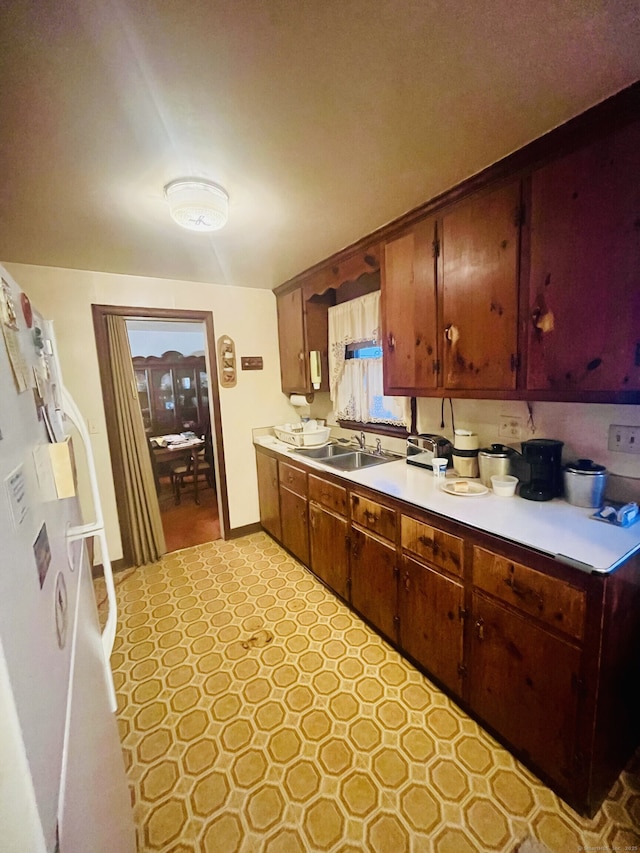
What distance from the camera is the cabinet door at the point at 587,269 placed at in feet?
3.86

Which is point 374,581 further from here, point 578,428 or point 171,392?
point 171,392

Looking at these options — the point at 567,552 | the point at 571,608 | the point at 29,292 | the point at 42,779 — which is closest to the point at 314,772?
the point at 571,608

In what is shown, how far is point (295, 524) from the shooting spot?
278cm

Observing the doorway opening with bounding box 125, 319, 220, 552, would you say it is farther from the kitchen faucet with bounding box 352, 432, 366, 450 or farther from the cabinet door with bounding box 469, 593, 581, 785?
the cabinet door with bounding box 469, 593, 581, 785

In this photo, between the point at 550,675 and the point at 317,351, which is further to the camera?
the point at 317,351

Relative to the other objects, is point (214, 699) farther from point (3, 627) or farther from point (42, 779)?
point (3, 627)

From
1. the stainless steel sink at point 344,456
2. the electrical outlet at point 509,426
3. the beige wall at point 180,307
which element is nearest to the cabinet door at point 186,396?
the beige wall at point 180,307

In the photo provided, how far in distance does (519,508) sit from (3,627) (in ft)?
5.34

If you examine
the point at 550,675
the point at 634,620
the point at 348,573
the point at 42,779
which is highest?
the point at 42,779

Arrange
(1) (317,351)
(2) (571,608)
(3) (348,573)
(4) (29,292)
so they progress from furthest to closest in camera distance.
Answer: (1) (317,351)
(4) (29,292)
(3) (348,573)
(2) (571,608)

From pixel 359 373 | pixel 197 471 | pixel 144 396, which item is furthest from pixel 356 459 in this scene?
pixel 144 396

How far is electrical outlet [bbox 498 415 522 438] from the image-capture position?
1.83m

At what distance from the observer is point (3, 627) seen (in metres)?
0.35

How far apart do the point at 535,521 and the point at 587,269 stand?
93 centimetres
